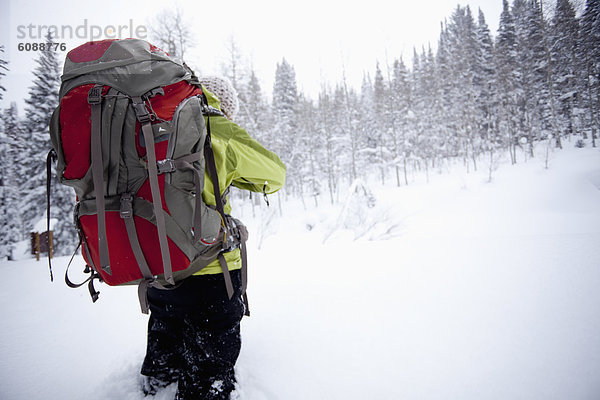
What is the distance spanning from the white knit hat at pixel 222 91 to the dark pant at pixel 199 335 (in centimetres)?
121

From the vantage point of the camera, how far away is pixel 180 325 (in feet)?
5.35

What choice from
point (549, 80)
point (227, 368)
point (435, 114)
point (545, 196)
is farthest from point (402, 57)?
point (227, 368)

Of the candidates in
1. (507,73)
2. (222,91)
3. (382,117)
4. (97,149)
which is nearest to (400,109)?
(382,117)

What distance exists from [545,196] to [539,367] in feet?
42.7

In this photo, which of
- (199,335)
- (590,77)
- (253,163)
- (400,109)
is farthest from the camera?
(400,109)

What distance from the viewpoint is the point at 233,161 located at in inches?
57.1

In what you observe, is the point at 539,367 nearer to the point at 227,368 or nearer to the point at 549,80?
the point at 227,368

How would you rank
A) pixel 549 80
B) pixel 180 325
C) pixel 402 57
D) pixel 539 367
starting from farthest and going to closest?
pixel 402 57 < pixel 549 80 < pixel 180 325 < pixel 539 367

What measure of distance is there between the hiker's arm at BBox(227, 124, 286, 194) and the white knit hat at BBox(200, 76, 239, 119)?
0.46 metres

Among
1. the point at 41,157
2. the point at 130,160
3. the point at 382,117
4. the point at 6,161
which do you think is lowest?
the point at 130,160

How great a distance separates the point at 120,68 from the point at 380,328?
2273mm

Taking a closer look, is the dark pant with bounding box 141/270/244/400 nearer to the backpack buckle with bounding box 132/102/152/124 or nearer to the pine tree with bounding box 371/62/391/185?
the backpack buckle with bounding box 132/102/152/124

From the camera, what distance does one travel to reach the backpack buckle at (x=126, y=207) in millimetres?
1132

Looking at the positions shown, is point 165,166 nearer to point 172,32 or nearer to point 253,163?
point 253,163
